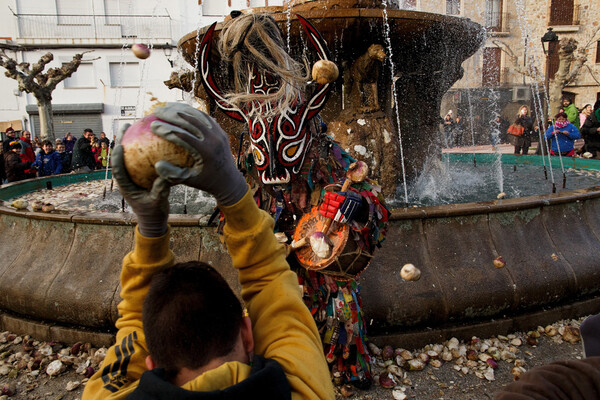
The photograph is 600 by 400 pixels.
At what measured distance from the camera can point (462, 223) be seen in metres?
3.55

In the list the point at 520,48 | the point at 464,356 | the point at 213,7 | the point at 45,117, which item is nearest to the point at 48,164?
the point at 45,117

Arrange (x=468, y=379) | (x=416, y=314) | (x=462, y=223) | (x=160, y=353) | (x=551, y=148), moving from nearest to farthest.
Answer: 1. (x=160, y=353)
2. (x=468, y=379)
3. (x=416, y=314)
4. (x=462, y=223)
5. (x=551, y=148)

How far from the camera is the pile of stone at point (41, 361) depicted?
302 centimetres

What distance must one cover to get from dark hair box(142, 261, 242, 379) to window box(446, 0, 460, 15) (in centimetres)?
3106

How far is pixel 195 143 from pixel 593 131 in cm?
1248

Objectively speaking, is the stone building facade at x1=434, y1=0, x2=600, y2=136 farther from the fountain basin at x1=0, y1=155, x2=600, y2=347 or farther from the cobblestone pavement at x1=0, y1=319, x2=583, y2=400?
the cobblestone pavement at x1=0, y1=319, x2=583, y2=400

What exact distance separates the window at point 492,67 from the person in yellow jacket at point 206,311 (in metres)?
33.8

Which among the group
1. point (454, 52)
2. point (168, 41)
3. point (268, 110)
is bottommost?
point (268, 110)

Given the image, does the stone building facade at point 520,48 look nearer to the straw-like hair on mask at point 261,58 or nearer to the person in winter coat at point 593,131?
the person in winter coat at point 593,131

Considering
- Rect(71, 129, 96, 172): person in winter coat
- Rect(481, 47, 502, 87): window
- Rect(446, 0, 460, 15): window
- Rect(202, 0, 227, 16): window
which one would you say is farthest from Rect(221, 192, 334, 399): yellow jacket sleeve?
Rect(481, 47, 502, 87): window

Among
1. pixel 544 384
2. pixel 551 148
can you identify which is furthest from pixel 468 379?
pixel 551 148

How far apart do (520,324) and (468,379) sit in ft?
2.59

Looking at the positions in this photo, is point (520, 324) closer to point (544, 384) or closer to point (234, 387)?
point (544, 384)

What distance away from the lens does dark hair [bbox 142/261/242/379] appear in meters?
1.08
